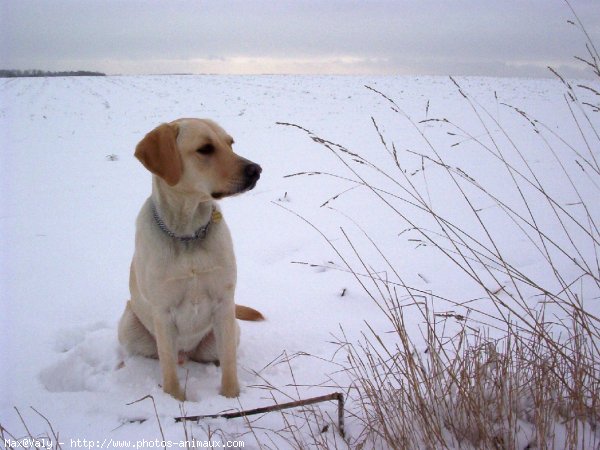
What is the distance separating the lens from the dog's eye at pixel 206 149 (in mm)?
2186

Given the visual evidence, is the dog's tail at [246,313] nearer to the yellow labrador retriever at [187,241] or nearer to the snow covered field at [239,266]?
the snow covered field at [239,266]

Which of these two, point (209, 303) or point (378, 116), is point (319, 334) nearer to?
point (209, 303)

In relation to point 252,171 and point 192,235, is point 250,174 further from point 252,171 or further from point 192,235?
point 192,235

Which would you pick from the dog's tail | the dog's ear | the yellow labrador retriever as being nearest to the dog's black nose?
the yellow labrador retriever

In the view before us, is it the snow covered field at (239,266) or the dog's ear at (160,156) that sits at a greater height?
the dog's ear at (160,156)

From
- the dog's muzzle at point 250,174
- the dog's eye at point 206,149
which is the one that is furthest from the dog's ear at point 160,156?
the dog's muzzle at point 250,174

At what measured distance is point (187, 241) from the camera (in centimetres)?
212

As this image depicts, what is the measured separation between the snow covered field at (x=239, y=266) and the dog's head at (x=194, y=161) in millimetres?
539

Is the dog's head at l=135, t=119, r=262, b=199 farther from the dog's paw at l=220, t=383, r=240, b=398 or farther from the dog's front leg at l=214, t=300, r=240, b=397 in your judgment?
the dog's paw at l=220, t=383, r=240, b=398

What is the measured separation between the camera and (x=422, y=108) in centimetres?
1352

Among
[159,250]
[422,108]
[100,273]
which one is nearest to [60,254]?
[100,273]

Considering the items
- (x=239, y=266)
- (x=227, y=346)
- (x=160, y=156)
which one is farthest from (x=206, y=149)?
(x=239, y=266)

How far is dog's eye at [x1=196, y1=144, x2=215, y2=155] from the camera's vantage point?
2.19m

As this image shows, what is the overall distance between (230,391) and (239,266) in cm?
176
